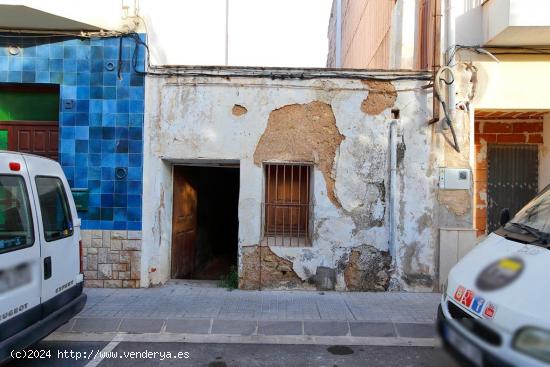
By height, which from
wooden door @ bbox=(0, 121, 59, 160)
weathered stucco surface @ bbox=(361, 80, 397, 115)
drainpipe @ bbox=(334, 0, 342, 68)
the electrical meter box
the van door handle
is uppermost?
drainpipe @ bbox=(334, 0, 342, 68)

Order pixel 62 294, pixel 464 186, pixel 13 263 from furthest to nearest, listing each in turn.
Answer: pixel 464 186, pixel 62 294, pixel 13 263

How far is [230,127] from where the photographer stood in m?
6.93

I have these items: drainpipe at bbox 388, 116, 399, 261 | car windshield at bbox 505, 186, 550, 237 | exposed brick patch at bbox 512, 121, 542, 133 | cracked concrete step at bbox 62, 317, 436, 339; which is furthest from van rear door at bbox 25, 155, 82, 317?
exposed brick patch at bbox 512, 121, 542, 133

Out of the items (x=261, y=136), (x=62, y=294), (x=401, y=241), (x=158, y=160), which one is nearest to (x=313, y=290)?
(x=401, y=241)

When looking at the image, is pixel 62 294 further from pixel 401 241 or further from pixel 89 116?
pixel 401 241

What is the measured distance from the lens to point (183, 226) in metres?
7.95

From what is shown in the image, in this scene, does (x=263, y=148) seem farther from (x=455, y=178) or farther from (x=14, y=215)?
(x=14, y=215)

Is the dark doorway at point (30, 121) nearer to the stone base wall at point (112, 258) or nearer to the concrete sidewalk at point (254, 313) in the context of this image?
the stone base wall at point (112, 258)

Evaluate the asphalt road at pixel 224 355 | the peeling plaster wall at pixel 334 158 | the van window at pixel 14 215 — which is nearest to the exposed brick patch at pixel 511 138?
the peeling plaster wall at pixel 334 158

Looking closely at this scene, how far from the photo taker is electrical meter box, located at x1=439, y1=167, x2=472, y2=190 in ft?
22.2

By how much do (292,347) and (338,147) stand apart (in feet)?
10.8

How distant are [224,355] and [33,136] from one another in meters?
5.20

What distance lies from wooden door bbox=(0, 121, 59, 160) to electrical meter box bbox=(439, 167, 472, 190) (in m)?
6.28

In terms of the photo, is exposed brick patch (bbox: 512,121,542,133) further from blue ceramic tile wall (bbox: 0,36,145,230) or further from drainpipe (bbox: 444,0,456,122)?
blue ceramic tile wall (bbox: 0,36,145,230)
